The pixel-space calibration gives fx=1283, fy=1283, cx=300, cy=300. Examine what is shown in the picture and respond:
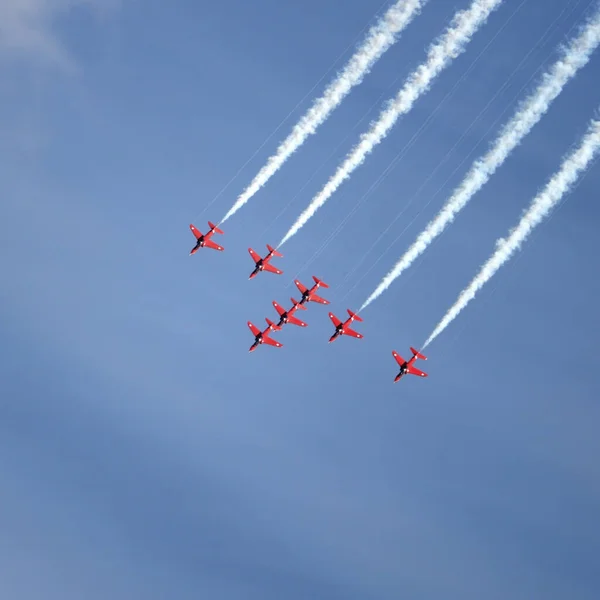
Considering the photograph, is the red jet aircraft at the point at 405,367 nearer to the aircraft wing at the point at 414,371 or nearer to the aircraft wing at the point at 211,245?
the aircraft wing at the point at 414,371

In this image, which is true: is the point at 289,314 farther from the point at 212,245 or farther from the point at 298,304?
the point at 212,245

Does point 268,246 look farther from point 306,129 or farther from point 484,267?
point 484,267

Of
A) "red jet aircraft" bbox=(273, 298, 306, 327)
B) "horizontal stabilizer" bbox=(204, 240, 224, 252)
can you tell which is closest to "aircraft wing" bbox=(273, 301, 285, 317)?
"red jet aircraft" bbox=(273, 298, 306, 327)

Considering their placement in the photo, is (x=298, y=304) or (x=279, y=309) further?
(x=279, y=309)

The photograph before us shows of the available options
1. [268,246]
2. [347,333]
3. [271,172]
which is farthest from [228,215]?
[347,333]

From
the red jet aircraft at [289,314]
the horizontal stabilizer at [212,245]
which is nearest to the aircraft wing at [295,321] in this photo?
the red jet aircraft at [289,314]

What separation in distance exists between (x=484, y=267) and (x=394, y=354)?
594 inches

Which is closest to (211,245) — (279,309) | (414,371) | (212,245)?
(212,245)

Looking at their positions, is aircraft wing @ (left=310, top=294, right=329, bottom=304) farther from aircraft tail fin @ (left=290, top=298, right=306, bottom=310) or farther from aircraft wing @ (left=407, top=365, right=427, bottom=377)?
aircraft wing @ (left=407, top=365, right=427, bottom=377)

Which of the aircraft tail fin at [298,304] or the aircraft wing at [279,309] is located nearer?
the aircraft tail fin at [298,304]

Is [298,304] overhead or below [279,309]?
overhead

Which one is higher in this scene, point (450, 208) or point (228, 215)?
point (450, 208)

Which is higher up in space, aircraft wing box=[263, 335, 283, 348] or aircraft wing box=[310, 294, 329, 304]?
aircraft wing box=[310, 294, 329, 304]

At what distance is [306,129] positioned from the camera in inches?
3100
